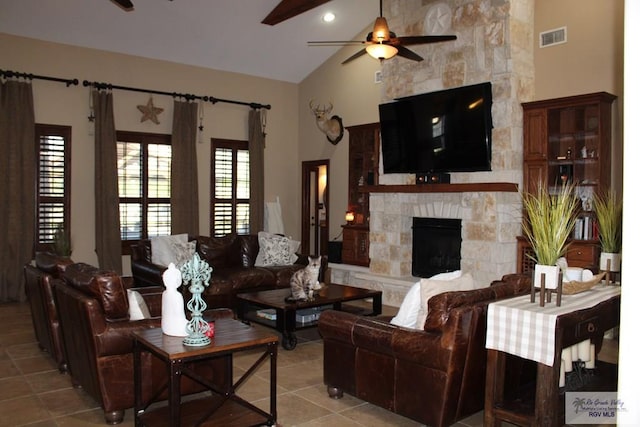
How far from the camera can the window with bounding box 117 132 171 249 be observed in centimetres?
848

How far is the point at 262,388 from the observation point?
164 inches

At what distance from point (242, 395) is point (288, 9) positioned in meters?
6.00

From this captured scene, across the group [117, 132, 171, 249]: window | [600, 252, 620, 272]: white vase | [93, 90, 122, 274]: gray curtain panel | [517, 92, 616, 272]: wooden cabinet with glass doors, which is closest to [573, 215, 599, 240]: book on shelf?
[517, 92, 616, 272]: wooden cabinet with glass doors

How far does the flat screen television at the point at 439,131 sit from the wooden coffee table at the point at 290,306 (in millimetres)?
2247

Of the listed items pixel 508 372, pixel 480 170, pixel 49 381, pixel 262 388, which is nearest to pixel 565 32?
pixel 480 170

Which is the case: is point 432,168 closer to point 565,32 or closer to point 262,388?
point 565,32

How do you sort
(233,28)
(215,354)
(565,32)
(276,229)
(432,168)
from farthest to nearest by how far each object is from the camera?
(276,229) → (233,28) → (432,168) → (565,32) → (215,354)

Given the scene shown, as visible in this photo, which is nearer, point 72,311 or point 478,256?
point 72,311

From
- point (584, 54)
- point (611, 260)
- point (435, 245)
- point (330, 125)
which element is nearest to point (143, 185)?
point (330, 125)

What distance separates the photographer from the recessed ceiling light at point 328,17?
28.0ft

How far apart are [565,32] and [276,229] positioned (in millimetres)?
5887

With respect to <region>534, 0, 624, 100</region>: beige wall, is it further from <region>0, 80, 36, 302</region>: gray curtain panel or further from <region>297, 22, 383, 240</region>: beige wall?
<region>0, 80, 36, 302</region>: gray curtain panel

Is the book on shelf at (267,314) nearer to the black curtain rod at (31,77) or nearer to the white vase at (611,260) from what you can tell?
the white vase at (611,260)

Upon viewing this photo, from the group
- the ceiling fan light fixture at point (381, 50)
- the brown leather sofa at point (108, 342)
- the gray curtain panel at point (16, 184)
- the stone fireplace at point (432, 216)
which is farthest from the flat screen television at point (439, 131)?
the gray curtain panel at point (16, 184)
